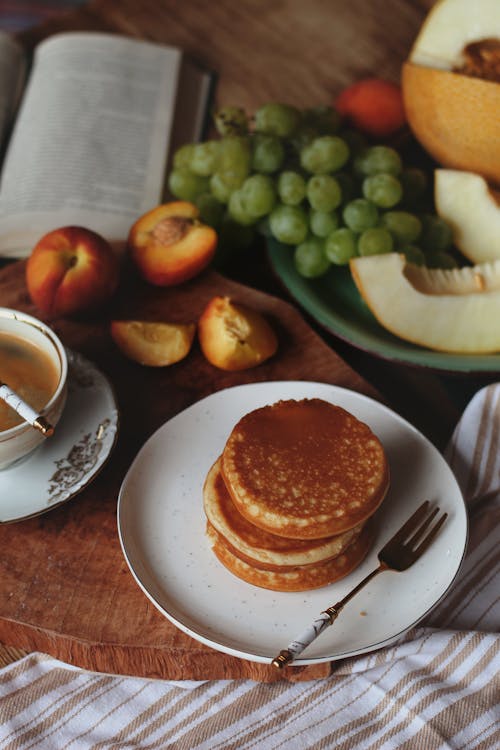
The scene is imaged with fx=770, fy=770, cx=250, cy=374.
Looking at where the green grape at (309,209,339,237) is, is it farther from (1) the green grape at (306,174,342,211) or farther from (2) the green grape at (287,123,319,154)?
(2) the green grape at (287,123,319,154)

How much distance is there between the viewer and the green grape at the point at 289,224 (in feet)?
4.69

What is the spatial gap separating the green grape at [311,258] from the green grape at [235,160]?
17 cm

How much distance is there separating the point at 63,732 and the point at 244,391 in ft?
1.77

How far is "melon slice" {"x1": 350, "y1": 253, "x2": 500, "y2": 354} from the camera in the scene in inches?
52.6

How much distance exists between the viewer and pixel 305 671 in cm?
98

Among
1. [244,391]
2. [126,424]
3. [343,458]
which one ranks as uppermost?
[343,458]

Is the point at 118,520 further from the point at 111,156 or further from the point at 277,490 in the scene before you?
the point at 111,156

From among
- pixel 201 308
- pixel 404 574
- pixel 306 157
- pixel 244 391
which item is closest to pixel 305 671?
pixel 404 574

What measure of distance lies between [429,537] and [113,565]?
0.42 metres

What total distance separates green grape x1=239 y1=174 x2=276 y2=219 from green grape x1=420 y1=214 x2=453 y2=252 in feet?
1.00

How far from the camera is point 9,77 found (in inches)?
77.9

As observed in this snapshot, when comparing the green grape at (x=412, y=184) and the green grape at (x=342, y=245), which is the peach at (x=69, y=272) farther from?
the green grape at (x=412, y=184)

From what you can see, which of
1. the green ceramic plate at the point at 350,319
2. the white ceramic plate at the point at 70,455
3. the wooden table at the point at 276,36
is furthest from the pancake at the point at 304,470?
the wooden table at the point at 276,36

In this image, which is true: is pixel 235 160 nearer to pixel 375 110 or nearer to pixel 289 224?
pixel 289 224
